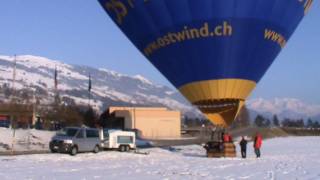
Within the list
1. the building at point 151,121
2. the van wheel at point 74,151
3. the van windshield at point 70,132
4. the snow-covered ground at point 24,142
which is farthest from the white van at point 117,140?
the building at point 151,121

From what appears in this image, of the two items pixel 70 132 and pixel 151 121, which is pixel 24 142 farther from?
pixel 151 121

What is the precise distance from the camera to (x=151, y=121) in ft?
343

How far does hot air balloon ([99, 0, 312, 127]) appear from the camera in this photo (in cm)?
2714

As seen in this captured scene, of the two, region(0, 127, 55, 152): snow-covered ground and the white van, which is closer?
the white van

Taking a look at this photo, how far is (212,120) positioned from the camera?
30391 millimetres

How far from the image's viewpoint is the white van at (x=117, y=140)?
36.8 m

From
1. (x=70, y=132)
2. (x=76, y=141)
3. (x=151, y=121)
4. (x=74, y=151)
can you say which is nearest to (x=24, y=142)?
(x=70, y=132)

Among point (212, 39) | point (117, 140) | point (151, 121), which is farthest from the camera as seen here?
point (151, 121)

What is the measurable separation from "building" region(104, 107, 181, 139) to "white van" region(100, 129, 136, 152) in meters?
61.7

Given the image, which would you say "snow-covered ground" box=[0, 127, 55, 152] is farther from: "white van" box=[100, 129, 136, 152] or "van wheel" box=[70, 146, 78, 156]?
"van wheel" box=[70, 146, 78, 156]

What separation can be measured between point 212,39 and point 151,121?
77.3 metres

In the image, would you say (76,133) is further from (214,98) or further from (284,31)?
(284,31)

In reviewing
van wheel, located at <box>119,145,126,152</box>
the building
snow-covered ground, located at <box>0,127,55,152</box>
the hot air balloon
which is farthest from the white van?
the building

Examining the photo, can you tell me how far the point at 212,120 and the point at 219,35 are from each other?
490 cm
